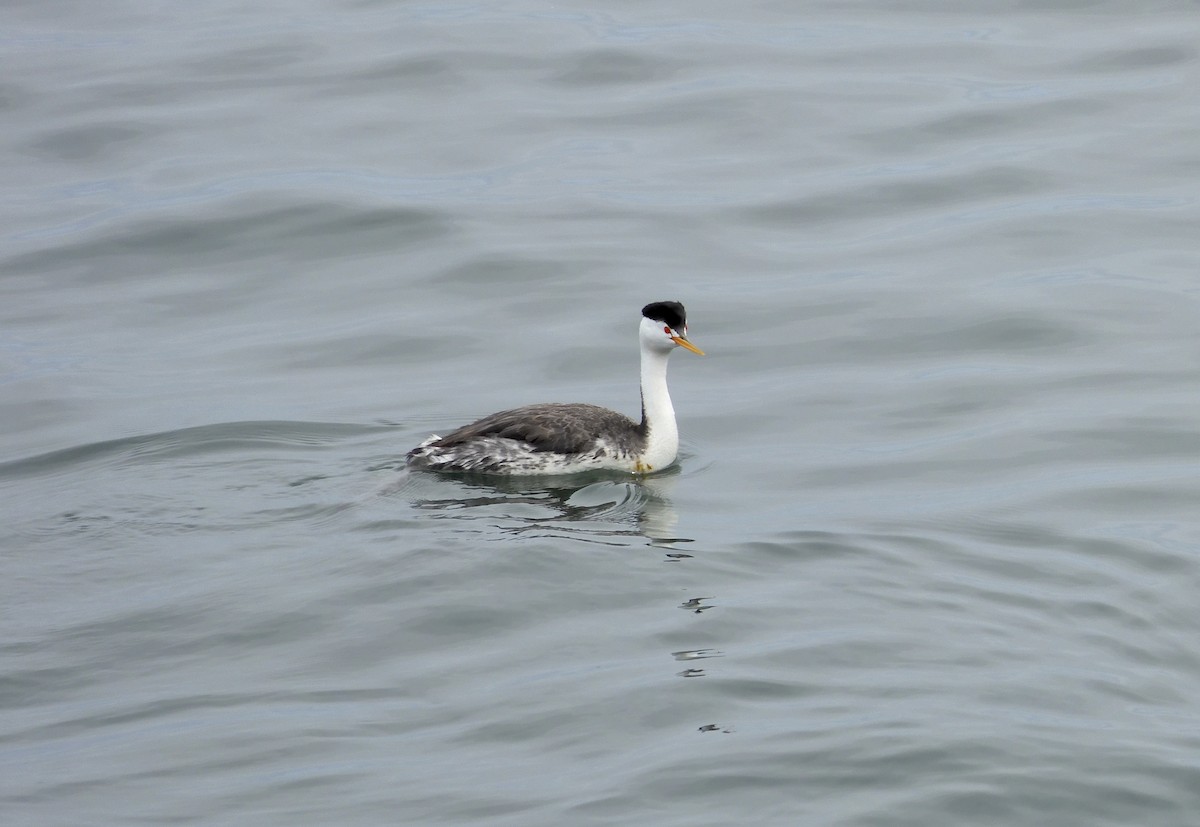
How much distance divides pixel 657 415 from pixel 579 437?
76 centimetres

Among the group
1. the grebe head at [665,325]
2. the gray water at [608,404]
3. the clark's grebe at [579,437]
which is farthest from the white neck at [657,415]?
the gray water at [608,404]

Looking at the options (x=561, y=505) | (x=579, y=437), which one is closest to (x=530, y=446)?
(x=579, y=437)

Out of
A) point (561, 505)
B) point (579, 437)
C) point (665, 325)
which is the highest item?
point (665, 325)

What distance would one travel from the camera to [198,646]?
34.1 feet

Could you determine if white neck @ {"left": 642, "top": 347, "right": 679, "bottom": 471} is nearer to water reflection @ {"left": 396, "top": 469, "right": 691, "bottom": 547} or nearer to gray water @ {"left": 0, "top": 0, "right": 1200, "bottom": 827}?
water reflection @ {"left": 396, "top": 469, "right": 691, "bottom": 547}

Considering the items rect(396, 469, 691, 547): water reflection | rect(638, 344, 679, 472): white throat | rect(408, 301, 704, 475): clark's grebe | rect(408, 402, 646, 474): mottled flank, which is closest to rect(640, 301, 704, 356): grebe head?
rect(408, 301, 704, 475): clark's grebe

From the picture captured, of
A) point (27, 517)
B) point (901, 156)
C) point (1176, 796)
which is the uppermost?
point (901, 156)

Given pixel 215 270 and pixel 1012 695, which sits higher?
pixel 215 270

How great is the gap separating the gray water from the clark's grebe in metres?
0.28

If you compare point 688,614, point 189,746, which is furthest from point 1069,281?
point 189,746

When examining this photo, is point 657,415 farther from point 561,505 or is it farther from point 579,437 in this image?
point 561,505

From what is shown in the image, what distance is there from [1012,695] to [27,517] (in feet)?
24.5

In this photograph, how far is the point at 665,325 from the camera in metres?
14.0

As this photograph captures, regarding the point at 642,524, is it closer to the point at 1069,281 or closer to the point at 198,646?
the point at 198,646
